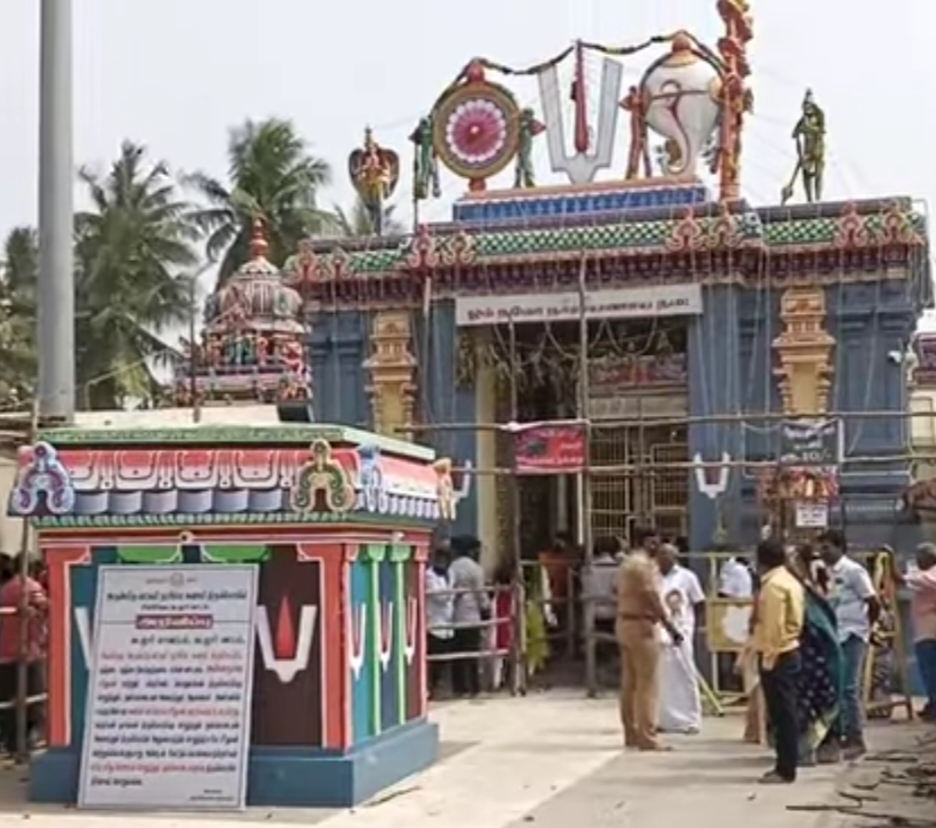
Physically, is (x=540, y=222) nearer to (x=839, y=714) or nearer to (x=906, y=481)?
(x=906, y=481)

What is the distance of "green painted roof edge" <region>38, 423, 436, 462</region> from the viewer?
10.1m

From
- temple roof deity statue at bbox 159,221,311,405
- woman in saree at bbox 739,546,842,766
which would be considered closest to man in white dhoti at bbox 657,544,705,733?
woman in saree at bbox 739,546,842,766

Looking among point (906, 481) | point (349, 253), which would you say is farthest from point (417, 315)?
point (906, 481)

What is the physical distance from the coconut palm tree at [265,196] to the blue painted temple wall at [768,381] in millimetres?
21827

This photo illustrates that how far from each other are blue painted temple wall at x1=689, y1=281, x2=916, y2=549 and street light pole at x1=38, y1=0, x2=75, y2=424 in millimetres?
8300

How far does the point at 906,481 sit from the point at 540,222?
4.67 m

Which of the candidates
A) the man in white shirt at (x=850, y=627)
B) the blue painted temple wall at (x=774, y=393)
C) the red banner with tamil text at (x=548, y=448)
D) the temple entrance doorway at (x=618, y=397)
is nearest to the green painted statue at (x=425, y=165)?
the temple entrance doorway at (x=618, y=397)

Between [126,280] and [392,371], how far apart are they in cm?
1660

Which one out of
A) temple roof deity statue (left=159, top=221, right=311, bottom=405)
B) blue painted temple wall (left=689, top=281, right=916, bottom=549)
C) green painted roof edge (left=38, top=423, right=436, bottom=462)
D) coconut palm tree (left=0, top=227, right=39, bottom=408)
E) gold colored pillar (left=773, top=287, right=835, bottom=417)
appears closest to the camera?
green painted roof edge (left=38, top=423, right=436, bottom=462)

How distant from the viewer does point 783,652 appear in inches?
435

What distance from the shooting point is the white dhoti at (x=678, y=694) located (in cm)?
1390

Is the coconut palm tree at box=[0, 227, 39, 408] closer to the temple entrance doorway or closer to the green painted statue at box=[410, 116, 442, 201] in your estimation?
the green painted statue at box=[410, 116, 442, 201]

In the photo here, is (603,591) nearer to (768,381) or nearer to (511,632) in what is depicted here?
(511,632)

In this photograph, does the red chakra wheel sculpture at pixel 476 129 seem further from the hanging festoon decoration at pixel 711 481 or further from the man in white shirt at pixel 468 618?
the man in white shirt at pixel 468 618
